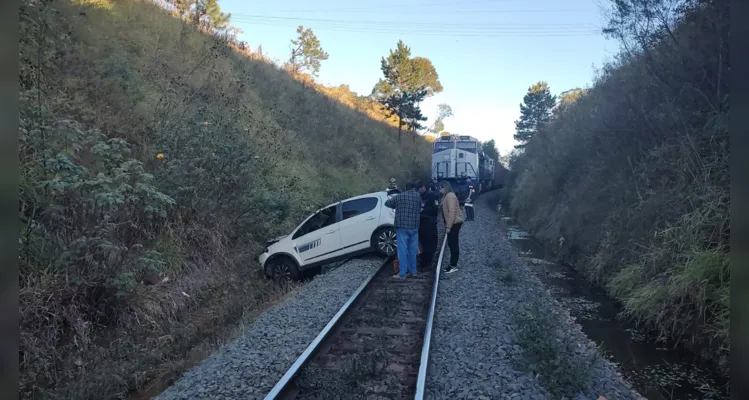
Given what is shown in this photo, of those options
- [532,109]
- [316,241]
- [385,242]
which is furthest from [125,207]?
[532,109]

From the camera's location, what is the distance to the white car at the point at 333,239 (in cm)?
1035

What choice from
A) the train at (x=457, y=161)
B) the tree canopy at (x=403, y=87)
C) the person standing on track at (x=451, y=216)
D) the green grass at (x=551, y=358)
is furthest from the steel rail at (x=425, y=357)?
the tree canopy at (x=403, y=87)

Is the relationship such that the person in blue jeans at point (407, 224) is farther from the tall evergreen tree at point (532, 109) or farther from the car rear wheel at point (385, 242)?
the tall evergreen tree at point (532, 109)

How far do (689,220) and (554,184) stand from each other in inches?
542

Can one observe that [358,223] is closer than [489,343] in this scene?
No

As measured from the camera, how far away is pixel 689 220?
7.88m

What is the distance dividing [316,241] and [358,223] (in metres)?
1.04

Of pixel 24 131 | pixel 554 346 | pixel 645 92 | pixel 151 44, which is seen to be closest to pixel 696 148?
pixel 645 92

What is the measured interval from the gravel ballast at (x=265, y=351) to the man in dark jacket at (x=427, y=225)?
1.72 meters

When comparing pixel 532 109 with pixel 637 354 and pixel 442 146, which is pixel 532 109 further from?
pixel 637 354

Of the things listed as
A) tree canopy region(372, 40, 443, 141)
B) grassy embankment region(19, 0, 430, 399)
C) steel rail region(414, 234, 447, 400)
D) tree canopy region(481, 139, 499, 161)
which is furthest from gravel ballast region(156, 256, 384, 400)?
tree canopy region(481, 139, 499, 161)

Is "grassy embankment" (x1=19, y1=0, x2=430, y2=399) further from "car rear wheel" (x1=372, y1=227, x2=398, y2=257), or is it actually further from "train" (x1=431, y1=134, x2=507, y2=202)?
"train" (x1=431, y1=134, x2=507, y2=202)

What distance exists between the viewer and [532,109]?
5694 cm

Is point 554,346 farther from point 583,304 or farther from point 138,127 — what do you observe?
point 138,127
